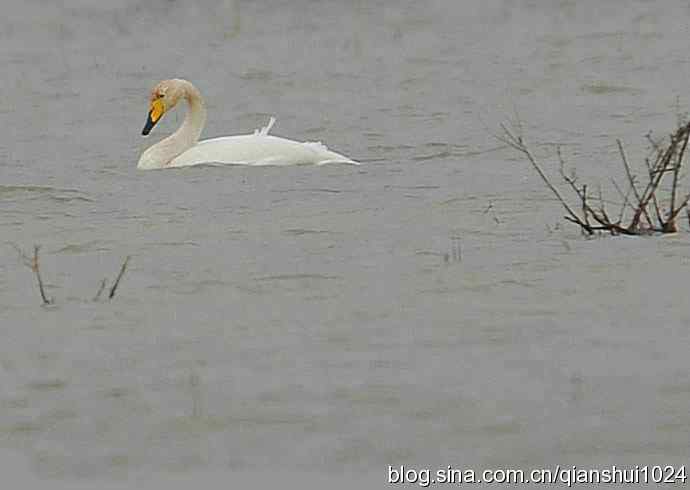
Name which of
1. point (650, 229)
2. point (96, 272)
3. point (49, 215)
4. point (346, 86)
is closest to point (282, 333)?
point (96, 272)

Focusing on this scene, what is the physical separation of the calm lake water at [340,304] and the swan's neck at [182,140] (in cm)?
26

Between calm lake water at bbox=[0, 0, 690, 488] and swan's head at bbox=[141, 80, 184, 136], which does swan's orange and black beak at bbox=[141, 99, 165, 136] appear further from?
calm lake water at bbox=[0, 0, 690, 488]

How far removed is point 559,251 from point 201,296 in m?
1.67

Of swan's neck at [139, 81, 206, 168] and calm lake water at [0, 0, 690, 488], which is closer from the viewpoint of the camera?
calm lake water at [0, 0, 690, 488]

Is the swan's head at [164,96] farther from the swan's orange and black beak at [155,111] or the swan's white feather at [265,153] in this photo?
the swan's white feather at [265,153]

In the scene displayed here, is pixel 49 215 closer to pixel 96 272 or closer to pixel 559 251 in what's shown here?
pixel 96 272

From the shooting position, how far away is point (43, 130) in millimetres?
16141

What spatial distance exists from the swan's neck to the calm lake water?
0.84 ft

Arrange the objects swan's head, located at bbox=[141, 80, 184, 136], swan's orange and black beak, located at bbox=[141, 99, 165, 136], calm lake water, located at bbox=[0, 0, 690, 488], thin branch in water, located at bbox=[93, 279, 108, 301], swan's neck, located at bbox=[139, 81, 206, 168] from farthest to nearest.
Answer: swan's head, located at bbox=[141, 80, 184, 136]
swan's orange and black beak, located at bbox=[141, 99, 165, 136]
swan's neck, located at bbox=[139, 81, 206, 168]
thin branch in water, located at bbox=[93, 279, 108, 301]
calm lake water, located at bbox=[0, 0, 690, 488]

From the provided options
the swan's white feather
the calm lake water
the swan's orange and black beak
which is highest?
the swan's orange and black beak

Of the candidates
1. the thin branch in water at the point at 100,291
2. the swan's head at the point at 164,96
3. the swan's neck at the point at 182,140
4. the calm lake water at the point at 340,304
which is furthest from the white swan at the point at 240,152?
the thin branch in water at the point at 100,291

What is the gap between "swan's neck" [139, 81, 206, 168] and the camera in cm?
1395

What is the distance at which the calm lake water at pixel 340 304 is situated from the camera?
604cm

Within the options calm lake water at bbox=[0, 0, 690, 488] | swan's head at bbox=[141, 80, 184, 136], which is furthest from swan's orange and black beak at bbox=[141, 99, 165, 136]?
calm lake water at bbox=[0, 0, 690, 488]
